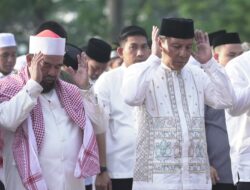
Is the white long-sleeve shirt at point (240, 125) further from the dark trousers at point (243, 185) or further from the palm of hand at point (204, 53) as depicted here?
the palm of hand at point (204, 53)

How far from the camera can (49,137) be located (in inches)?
390

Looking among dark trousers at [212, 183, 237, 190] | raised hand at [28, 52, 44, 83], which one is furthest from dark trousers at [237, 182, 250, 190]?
raised hand at [28, 52, 44, 83]

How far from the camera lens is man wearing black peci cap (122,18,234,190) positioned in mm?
10344

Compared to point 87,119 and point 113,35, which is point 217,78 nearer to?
point 87,119

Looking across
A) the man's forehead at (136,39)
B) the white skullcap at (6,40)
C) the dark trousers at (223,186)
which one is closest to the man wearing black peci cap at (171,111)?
the dark trousers at (223,186)

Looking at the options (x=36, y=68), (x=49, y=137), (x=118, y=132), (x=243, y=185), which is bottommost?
(x=243, y=185)

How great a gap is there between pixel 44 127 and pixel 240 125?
7.06ft

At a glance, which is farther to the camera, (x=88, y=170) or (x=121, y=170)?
(x=121, y=170)

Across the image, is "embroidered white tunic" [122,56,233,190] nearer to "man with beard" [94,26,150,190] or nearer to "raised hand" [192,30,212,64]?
"raised hand" [192,30,212,64]

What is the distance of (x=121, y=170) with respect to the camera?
503 inches

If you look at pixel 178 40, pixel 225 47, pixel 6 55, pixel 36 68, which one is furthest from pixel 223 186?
pixel 36 68

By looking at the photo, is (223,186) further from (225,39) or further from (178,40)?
(178,40)

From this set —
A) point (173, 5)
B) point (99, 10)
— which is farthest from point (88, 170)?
point (173, 5)

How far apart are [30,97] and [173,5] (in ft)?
108
